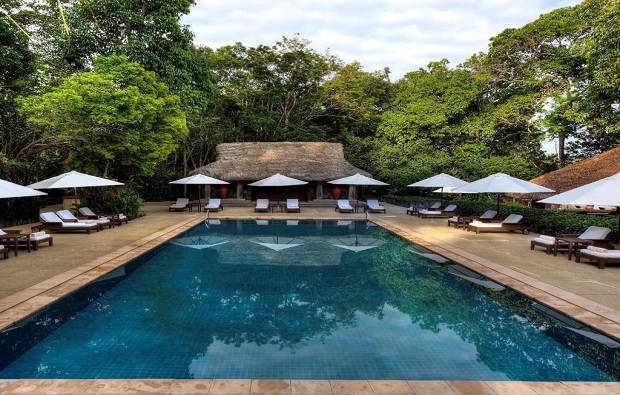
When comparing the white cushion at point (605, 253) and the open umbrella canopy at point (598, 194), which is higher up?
the open umbrella canopy at point (598, 194)

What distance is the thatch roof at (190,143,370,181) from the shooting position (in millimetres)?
23703

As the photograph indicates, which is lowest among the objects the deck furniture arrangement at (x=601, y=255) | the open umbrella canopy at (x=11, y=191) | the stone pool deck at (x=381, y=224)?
the stone pool deck at (x=381, y=224)

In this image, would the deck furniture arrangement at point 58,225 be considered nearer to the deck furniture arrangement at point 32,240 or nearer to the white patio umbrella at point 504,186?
the deck furniture arrangement at point 32,240

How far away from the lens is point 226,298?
6766mm

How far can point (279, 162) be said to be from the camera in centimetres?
2464

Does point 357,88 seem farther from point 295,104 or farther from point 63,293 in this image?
point 63,293

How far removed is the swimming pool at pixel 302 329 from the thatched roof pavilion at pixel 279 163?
14817 mm

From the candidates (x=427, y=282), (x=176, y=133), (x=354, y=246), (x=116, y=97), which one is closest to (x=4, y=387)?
(x=427, y=282)

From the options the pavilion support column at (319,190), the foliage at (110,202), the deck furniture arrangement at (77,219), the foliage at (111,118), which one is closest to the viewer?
the deck furniture arrangement at (77,219)

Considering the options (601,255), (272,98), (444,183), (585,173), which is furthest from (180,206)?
(585,173)

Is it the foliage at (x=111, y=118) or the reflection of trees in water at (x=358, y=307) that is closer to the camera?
the reflection of trees in water at (x=358, y=307)

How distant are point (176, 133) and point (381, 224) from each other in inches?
416

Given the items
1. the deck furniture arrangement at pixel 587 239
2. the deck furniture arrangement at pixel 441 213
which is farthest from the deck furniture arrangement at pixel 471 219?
the deck furniture arrangement at pixel 587 239

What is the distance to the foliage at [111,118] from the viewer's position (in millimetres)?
13812
